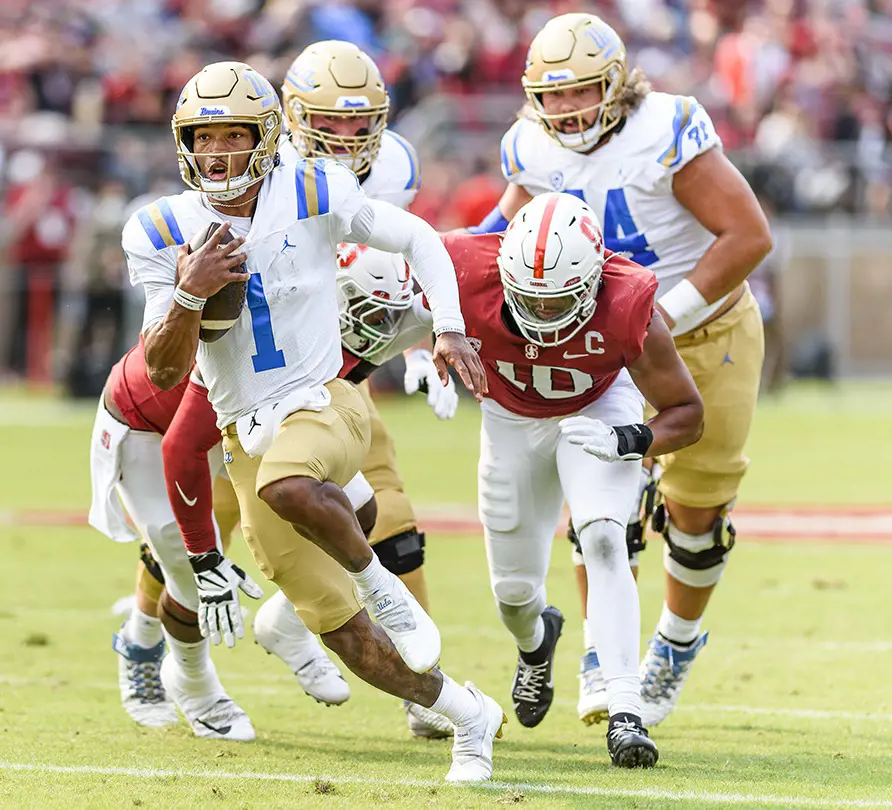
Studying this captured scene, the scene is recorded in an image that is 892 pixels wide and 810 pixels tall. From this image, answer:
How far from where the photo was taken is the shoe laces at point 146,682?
218 inches

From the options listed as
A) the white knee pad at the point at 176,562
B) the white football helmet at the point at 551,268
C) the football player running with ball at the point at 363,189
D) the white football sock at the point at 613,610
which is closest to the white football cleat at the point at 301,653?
the football player running with ball at the point at 363,189

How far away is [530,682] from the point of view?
17.3ft

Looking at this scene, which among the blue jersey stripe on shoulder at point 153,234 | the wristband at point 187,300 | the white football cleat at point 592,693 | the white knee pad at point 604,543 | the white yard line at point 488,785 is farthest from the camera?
the white football cleat at point 592,693

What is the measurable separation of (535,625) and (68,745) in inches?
58.9

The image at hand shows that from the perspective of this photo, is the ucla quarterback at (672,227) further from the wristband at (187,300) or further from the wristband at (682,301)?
the wristband at (187,300)

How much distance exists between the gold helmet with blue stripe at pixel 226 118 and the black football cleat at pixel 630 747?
1825 millimetres

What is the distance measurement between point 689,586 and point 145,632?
6.20 feet

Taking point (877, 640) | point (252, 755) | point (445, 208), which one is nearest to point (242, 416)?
point (252, 755)

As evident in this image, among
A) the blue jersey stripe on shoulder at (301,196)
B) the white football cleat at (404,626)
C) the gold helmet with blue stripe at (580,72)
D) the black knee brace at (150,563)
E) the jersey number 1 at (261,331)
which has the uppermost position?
the gold helmet with blue stripe at (580,72)

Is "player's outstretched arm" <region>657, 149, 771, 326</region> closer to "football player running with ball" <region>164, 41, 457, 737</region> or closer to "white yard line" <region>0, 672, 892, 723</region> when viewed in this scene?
"football player running with ball" <region>164, 41, 457, 737</region>

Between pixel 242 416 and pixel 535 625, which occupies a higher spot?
pixel 242 416

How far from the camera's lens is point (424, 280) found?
460cm

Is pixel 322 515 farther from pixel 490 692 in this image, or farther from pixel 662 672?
pixel 662 672

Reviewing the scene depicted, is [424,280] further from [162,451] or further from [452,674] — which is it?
[452,674]
